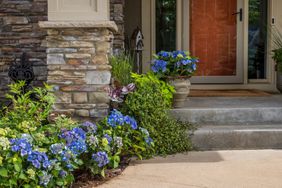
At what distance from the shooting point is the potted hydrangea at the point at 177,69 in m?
4.60

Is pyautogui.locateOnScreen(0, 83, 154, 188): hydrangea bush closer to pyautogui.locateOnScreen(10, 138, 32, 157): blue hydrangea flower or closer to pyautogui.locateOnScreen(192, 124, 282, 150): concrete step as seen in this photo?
pyautogui.locateOnScreen(10, 138, 32, 157): blue hydrangea flower

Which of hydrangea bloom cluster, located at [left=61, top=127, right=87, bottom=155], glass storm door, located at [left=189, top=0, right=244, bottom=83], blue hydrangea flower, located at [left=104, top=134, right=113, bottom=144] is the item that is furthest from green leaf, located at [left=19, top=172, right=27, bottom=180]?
glass storm door, located at [left=189, top=0, right=244, bottom=83]

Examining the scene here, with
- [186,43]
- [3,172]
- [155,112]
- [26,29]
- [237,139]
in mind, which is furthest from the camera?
[186,43]

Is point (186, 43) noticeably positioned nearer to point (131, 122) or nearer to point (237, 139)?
point (237, 139)

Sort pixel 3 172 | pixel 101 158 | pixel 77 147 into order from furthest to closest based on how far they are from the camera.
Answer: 1. pixel 101 158
2. pixel 77 147
3. pixel 3 172

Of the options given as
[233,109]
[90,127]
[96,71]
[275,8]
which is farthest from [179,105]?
[275,8]

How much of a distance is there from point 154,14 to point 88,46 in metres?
2.80

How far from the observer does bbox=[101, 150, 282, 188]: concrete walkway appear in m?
3.36

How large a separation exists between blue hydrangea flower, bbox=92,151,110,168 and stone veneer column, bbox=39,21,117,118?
0.91m

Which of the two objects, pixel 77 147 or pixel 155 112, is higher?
pixel 155 112

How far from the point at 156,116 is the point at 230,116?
996 mm

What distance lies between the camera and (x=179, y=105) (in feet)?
15.6

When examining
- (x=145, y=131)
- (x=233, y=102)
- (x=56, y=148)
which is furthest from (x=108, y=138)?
(x=233, y=102)

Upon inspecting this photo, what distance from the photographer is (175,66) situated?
15.2 feet
